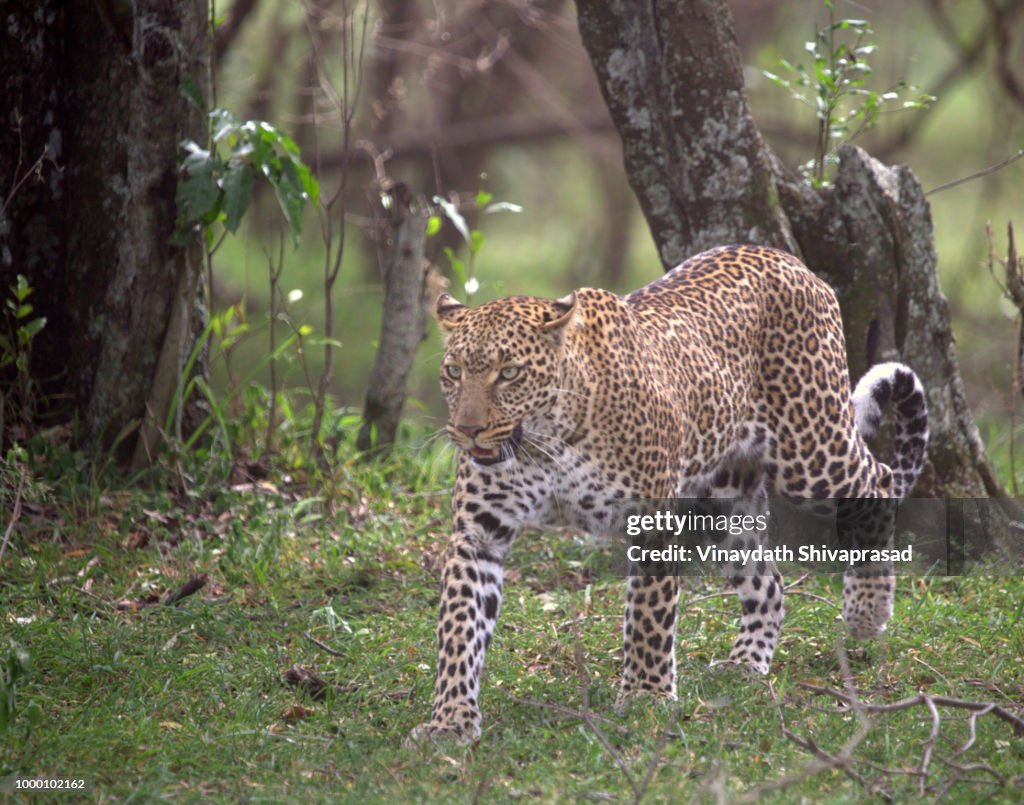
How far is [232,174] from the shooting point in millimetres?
6914

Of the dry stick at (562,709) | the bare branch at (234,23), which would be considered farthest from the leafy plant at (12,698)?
the bare branch at (234,23)

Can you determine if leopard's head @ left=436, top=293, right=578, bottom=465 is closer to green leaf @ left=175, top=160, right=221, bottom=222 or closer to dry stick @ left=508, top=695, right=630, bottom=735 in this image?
dry stick @ left=508, top=695, right=630, bottom=735

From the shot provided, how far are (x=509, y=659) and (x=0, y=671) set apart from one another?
6.78 feet

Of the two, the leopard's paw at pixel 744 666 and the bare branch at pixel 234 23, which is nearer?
the leopard's paw at pixel 744 666

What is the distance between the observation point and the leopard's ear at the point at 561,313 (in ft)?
17.0

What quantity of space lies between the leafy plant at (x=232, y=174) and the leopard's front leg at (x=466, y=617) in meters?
2.42

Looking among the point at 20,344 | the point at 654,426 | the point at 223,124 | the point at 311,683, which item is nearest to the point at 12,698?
the point at 311,683

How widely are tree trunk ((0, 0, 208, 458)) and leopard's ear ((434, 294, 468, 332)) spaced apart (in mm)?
2237

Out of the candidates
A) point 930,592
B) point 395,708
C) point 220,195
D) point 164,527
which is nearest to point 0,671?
point 395,708

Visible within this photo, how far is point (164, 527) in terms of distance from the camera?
697cm

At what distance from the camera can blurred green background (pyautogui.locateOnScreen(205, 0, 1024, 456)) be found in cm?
1174

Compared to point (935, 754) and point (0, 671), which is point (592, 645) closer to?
point (935, 754)

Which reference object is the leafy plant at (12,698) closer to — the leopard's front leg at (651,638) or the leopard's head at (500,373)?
the leopard's head at (500,373)

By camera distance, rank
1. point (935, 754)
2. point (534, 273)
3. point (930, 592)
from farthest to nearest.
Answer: point (534, 273)
point (930, 592)
point (935, 754)
